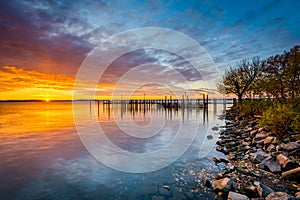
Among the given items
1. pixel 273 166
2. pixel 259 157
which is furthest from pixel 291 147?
pixel 273 166

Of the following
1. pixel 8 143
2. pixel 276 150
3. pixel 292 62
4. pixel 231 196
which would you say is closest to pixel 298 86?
pixel 292 62

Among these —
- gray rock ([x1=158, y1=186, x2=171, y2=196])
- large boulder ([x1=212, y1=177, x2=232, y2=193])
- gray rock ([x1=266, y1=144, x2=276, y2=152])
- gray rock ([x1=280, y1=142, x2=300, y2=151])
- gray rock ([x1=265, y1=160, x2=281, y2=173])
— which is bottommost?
gray rock ([x1=158, y1=186, x2=171, y2=196])

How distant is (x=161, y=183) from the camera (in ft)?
15.7

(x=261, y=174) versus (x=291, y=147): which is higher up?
(x=291, y=147)

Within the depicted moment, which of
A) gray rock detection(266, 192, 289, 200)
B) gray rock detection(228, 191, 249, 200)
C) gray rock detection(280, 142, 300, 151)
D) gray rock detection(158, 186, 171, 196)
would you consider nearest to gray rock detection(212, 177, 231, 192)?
gray rock detection(228, 191, 249, 200)

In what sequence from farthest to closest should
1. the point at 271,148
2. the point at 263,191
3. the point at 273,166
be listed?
the point at 271,148
the point at 273,166
the point at 263,191

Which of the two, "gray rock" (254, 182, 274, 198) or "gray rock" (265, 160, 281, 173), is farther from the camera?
"gray rock" (265, 160, 281, 173)

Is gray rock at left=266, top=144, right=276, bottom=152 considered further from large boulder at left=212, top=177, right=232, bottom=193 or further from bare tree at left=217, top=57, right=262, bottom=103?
bare tree at left=217, top=57, right=262, bottom=103

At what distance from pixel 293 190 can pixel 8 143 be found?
1307cm

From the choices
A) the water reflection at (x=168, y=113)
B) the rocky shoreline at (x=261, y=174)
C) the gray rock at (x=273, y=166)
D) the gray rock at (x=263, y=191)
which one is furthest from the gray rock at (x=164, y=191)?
the water reflection at (x=168, y=113)

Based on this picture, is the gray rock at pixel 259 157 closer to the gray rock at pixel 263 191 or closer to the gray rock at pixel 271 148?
the gray rock at pixel 271 148

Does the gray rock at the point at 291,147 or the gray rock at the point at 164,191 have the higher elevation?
the gray rock at the point at 291,147

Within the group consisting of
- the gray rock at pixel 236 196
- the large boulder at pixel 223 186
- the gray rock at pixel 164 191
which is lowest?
the gray rock at pixel 164 191

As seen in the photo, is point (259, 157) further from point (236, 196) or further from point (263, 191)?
point (236, 196)
